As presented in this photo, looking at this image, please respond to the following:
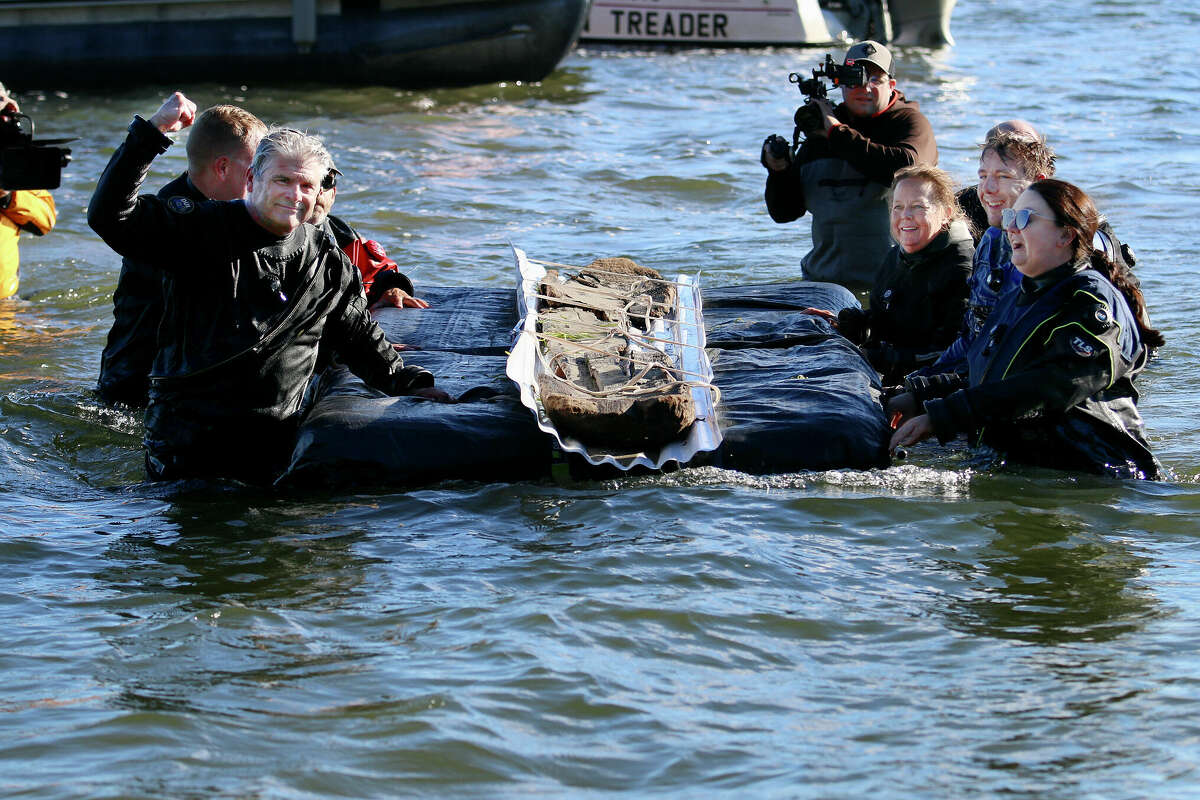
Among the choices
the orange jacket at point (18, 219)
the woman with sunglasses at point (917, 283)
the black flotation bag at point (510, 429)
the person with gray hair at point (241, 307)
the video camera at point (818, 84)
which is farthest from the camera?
the orange jacket at point (18, 219)

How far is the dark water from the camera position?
323cm

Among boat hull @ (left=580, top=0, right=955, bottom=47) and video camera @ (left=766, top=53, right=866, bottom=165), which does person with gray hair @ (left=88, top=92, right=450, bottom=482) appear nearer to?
video camera @ (left=766, top=53, right=866, bottom=165)

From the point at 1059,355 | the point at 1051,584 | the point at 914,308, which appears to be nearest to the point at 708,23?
the point at 914,308

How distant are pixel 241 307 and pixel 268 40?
12.2 m

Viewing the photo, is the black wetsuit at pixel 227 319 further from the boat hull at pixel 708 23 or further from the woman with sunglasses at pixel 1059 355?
the boat hull at pixel 708 23

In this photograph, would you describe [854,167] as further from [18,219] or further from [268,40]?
[268,40]

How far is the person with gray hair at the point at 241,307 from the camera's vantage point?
420 centimetres

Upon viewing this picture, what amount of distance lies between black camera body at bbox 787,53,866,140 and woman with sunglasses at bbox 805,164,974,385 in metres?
1.32

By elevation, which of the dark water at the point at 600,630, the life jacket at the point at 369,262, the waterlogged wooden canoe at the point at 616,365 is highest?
the life jacket at the point at 369,262

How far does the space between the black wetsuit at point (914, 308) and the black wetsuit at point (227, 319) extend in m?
2.15

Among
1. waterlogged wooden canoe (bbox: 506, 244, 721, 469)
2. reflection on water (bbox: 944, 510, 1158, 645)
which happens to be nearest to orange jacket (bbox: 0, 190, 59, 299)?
waterlogged wooden canoe (bbox: 506, 244, 721, 469)

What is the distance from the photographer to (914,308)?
19.1 ft

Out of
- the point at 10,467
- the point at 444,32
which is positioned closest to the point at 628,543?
the point at 10,467

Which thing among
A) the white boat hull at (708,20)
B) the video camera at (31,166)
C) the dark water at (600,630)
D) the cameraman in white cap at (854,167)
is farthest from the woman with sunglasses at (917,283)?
the white boat hull at (708,20)
